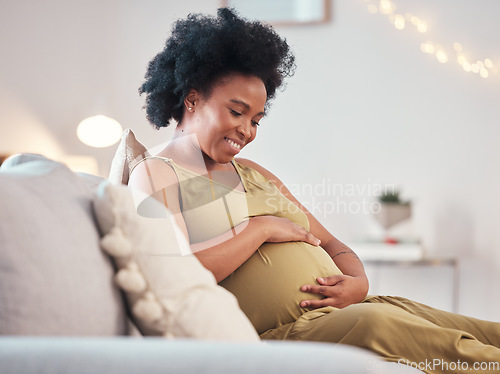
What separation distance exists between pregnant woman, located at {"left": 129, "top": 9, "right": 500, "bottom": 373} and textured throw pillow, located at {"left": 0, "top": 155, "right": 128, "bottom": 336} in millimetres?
441

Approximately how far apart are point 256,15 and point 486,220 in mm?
1799

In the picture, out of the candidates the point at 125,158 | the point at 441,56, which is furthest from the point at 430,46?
the point at 125,158

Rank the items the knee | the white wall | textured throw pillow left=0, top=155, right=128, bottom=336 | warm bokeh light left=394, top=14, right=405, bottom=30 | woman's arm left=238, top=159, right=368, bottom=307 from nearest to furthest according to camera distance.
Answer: textured throw pillow left=0, top=155, right=128, bottom=336
the knee
woman's arm left=238, top=159, right=368, bottom=307
the white wall
warm bokeh light left=394, top=14, right=405, bottom=30

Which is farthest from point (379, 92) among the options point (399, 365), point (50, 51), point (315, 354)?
point (315, 354)

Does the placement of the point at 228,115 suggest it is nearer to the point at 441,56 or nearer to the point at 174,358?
the point at 174,358

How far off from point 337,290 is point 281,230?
7.5 inches

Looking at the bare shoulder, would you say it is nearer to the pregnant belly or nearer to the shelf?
the pregnant belly

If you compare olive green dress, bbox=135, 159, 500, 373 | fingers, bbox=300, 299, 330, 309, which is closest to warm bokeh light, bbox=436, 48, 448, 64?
olive green dress, bbox=135, 159, 500, 373

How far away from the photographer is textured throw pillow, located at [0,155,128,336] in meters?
0.68

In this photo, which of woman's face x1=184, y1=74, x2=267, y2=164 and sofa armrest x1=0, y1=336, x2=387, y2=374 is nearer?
sofa armrest x1=0, y1=336, x2=387, y2=374

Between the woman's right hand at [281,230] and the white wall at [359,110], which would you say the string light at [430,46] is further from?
the woman's right hand at [281,230]

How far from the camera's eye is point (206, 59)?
60.4 inches

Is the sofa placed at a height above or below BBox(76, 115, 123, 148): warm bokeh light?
below

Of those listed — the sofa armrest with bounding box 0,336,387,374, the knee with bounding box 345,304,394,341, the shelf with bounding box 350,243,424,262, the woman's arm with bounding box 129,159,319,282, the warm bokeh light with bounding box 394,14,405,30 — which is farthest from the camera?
the warm bokeh light with bounding box 394,14,405,30
